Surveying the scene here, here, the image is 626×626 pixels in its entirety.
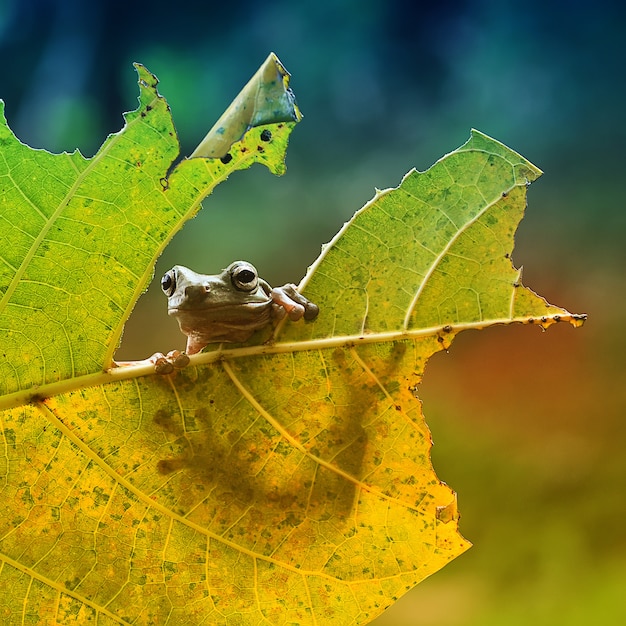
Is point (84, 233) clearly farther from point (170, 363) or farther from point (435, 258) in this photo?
point (435, 258)

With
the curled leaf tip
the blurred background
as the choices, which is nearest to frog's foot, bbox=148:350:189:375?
the curled leaf tip

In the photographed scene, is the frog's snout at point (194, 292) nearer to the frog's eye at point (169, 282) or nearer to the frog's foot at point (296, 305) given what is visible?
the frog's eye at point (169, 282)

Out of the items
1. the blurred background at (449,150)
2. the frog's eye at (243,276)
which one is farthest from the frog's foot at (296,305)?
the blurred background at (449,150)

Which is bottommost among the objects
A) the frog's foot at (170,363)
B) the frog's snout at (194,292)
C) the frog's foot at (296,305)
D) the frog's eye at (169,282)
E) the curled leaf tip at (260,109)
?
the frog's foot at (170,363)

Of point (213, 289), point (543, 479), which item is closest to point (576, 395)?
point (543, 479)

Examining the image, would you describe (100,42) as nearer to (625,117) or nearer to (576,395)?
(625,117)

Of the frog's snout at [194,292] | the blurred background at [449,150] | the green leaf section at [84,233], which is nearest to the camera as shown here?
the green leaf section at [84,233]
